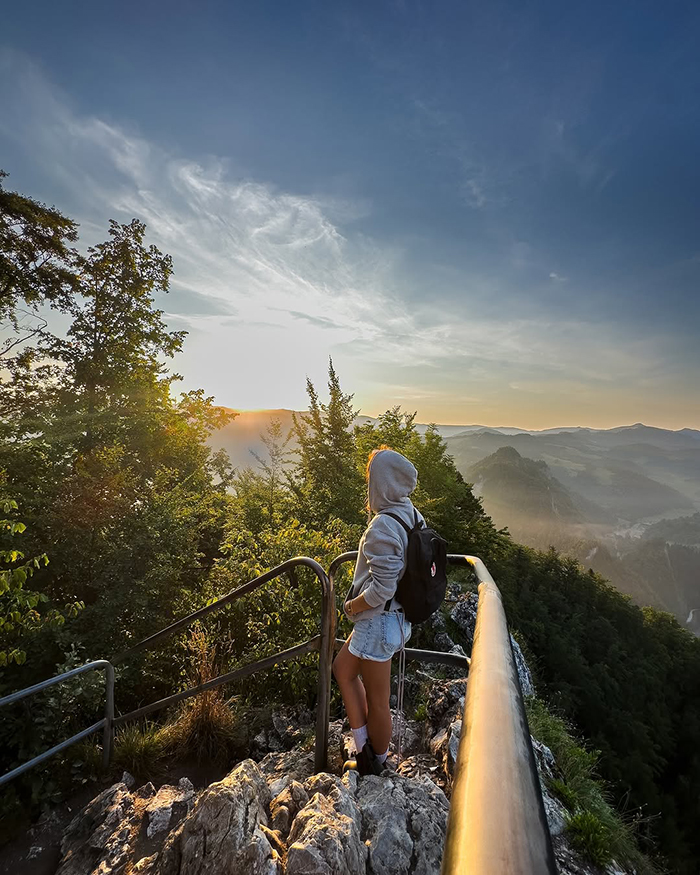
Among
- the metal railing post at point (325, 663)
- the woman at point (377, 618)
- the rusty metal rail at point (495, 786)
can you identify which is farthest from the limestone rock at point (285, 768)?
the rusty metal rail at point (495, 786)

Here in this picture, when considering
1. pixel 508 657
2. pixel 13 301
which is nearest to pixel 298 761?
pixel 508 657

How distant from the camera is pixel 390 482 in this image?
2570 millimetres

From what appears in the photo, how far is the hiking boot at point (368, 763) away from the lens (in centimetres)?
243

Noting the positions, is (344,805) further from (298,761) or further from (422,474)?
(422,474)

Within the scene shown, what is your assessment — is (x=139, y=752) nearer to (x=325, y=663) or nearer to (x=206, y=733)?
(x=206, y=733)

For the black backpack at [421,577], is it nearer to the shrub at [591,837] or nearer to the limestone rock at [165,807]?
the shrub at [591,837]

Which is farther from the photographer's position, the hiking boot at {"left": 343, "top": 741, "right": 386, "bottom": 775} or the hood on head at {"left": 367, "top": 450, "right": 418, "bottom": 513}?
the hood on head at {"left": 367, "top": 450, "right": 418, "bottom": 513}

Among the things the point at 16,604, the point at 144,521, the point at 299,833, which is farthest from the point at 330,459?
the point at 299,833

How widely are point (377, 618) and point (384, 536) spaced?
0.50 m

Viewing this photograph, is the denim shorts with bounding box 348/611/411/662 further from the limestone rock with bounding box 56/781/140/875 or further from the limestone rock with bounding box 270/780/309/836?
the limestone rock with bounding box 56/781/140/875

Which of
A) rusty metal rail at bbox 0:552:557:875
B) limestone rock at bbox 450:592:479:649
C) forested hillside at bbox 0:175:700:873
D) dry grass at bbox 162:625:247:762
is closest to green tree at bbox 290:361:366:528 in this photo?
forested hillside at bbox 0:175:700:873

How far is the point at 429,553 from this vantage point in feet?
8.05

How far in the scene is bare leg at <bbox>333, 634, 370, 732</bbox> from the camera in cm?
254

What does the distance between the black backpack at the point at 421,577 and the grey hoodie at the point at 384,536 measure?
4 centimetres
